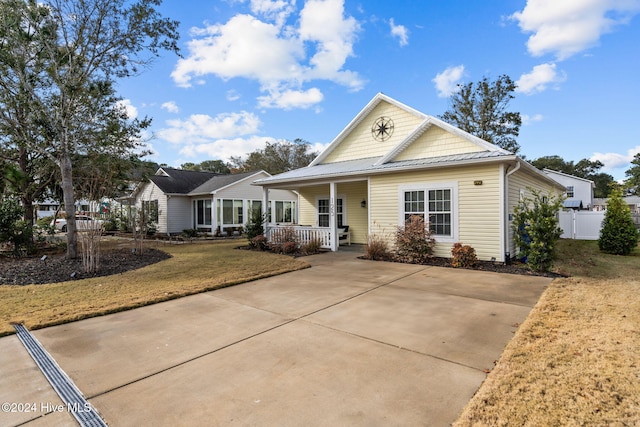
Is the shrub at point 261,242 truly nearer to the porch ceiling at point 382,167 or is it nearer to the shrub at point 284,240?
the shrub at point 284,240

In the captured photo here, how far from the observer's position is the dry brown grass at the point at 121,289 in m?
4.91

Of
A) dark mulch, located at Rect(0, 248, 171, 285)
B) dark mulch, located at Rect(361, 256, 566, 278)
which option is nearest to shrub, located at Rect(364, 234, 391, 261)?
dark mulch, located at Rect(361, 256, 566, 278)

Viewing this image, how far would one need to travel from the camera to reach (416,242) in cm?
930

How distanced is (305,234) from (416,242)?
16.5 feet

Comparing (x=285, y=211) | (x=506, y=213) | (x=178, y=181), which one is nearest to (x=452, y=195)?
(x=506, y=213)

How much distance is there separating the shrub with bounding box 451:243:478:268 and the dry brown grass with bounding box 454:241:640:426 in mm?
3053

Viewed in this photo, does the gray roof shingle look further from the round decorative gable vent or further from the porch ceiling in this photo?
the round decorative gable vent

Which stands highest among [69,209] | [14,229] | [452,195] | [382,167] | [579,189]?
[579,189]

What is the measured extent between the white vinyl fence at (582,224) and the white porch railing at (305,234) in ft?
42.0

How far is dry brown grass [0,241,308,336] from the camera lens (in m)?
4.91

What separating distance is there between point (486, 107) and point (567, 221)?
53.0 feet

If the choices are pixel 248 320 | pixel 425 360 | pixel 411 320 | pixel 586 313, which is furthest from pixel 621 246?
pixel 248 320

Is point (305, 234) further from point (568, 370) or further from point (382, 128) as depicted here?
point (568, 370)

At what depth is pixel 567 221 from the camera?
16.8 m
